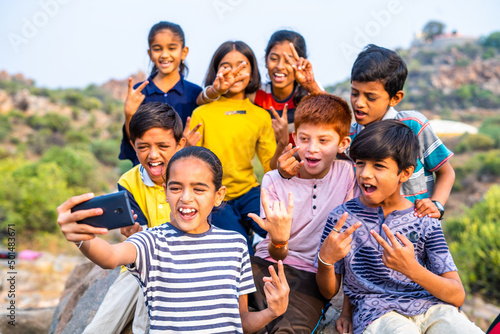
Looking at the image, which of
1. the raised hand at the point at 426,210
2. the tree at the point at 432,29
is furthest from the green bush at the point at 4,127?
the tree at the point at 432,29

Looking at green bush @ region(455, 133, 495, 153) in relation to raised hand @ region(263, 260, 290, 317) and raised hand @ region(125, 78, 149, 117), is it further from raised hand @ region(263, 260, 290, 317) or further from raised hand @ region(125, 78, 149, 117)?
raised hand @ region(263, 260, 290, 317)

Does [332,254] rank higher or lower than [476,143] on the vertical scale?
higher

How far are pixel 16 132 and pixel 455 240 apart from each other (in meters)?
28.4

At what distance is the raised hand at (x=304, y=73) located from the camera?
3.56 metres

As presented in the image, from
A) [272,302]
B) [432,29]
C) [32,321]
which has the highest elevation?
[432,29]

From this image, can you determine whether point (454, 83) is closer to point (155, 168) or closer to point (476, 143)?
point (476, 143)

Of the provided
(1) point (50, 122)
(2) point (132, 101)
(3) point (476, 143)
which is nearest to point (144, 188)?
(2) point (132, 101)

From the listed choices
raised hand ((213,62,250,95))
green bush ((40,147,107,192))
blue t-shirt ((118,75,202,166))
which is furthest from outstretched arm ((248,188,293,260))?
green bush ((40,147,107,192))

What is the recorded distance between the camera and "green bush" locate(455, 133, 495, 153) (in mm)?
25781

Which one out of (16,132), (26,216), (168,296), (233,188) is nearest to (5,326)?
(233,188)

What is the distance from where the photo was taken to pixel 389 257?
7.08 feet

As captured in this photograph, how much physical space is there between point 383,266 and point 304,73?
6.20 ft

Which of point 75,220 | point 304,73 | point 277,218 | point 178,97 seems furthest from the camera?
point 178,97

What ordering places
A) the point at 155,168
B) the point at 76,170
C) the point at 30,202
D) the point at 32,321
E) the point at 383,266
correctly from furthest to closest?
the point at 76,170 → the point at 30,202 → the point at 32,321 → the point at 155,168 → the point at 383,266
